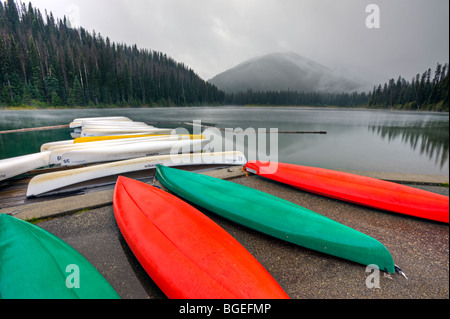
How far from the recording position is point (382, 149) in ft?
48.5

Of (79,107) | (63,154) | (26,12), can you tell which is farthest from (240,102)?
(63,154)

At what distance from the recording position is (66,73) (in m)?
51.2

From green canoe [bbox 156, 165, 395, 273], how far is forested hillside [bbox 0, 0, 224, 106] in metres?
60.6

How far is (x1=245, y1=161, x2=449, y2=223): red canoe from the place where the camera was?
148 inches

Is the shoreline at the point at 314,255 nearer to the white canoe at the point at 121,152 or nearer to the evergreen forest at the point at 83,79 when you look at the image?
the white canoe at the point at 121,152

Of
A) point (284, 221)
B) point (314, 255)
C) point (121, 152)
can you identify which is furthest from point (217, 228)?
point (121, 152)

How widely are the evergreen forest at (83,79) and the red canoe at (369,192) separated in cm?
6172

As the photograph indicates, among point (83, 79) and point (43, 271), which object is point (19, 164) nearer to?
point (43, 271)

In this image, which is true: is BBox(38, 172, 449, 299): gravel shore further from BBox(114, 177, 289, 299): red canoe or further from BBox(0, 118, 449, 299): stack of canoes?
BBox(114, 177, 289, 299): red canoe

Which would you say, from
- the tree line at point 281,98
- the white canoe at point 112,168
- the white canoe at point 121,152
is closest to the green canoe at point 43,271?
the white canoe at point 112,168

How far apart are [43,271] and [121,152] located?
20.7ft

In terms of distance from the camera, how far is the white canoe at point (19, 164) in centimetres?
564
